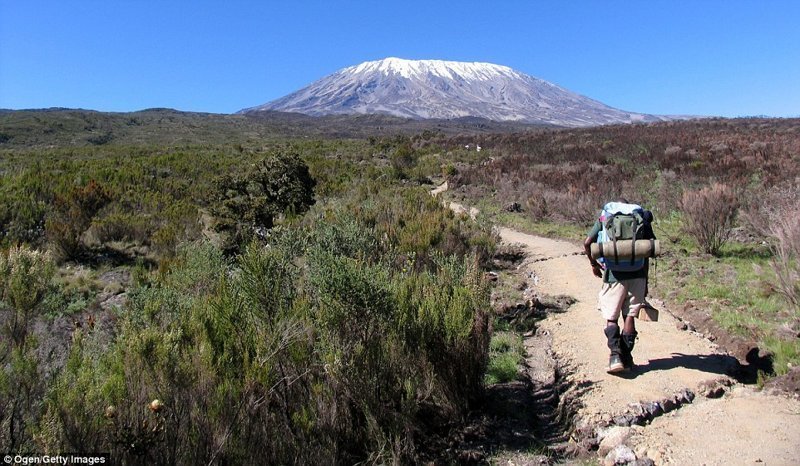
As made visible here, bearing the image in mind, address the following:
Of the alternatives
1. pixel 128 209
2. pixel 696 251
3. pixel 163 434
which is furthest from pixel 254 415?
pixel 128 209

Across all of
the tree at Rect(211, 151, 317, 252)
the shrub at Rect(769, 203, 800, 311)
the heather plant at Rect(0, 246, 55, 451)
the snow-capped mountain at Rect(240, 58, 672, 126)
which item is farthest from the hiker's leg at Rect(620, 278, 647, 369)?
the snow-capped mountain at Rect(240, 58, 672, 126)

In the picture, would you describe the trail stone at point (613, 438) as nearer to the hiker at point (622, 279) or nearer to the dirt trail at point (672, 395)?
the dirt trail at point (672, 395)

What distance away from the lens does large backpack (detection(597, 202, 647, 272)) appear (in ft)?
11.8

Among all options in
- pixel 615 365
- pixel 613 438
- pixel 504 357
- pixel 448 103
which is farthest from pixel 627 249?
pixel 448 103

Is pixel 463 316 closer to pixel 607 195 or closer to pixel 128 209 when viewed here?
pixel 607 195

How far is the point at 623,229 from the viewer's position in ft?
11.8

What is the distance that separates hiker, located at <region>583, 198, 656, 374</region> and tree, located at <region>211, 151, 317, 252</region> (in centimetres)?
638

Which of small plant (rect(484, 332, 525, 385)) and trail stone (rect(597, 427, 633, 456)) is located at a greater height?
trail stone (rect(597, 427, 633, 456))

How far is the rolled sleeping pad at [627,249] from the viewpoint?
11.5ft

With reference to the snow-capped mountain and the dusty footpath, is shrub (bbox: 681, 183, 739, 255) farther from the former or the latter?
the snow-capped mountain

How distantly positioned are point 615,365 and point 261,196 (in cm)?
816

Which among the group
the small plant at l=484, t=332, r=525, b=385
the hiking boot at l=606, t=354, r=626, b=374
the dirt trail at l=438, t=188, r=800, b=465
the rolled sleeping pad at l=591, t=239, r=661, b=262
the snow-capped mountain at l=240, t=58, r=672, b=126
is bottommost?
the small plant at l=484, t=332, r=525, b=385

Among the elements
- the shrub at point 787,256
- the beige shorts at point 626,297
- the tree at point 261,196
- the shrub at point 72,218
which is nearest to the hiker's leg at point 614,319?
the beige shorts at point 626,297

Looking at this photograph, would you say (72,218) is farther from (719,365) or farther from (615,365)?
(719,365)
